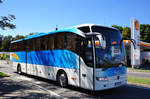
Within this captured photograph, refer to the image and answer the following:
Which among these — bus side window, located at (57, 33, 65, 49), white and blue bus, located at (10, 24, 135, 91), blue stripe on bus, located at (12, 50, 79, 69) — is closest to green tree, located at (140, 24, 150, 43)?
blue stripe on bus, located at (12, 50, 79, 69)

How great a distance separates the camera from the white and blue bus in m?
6.73

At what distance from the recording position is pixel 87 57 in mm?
7062

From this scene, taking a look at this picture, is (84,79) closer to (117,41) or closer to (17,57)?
(117,41)

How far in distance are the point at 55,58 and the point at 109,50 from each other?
381cm

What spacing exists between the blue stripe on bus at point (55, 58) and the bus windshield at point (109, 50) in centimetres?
133

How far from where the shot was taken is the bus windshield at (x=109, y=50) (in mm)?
6793

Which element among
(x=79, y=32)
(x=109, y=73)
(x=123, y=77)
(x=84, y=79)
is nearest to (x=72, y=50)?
(x=79, y=32)

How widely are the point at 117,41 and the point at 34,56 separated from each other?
714cm

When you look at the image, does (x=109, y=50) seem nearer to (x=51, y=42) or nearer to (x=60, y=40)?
(x=60, y=40)

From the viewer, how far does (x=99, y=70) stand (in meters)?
6.68

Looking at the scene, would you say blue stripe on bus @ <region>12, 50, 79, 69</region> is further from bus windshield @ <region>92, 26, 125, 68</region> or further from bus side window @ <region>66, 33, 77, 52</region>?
bus windshield @ <region>92, 26, 125, 68</region>

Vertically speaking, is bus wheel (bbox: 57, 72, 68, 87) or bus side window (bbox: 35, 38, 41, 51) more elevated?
bus side window (bbox: 35, 38, 41, 51)

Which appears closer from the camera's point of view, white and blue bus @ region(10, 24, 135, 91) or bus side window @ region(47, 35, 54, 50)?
white and blue bus @ region(10, 24, 135, 91)

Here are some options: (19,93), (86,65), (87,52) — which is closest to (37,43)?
(19,93)
